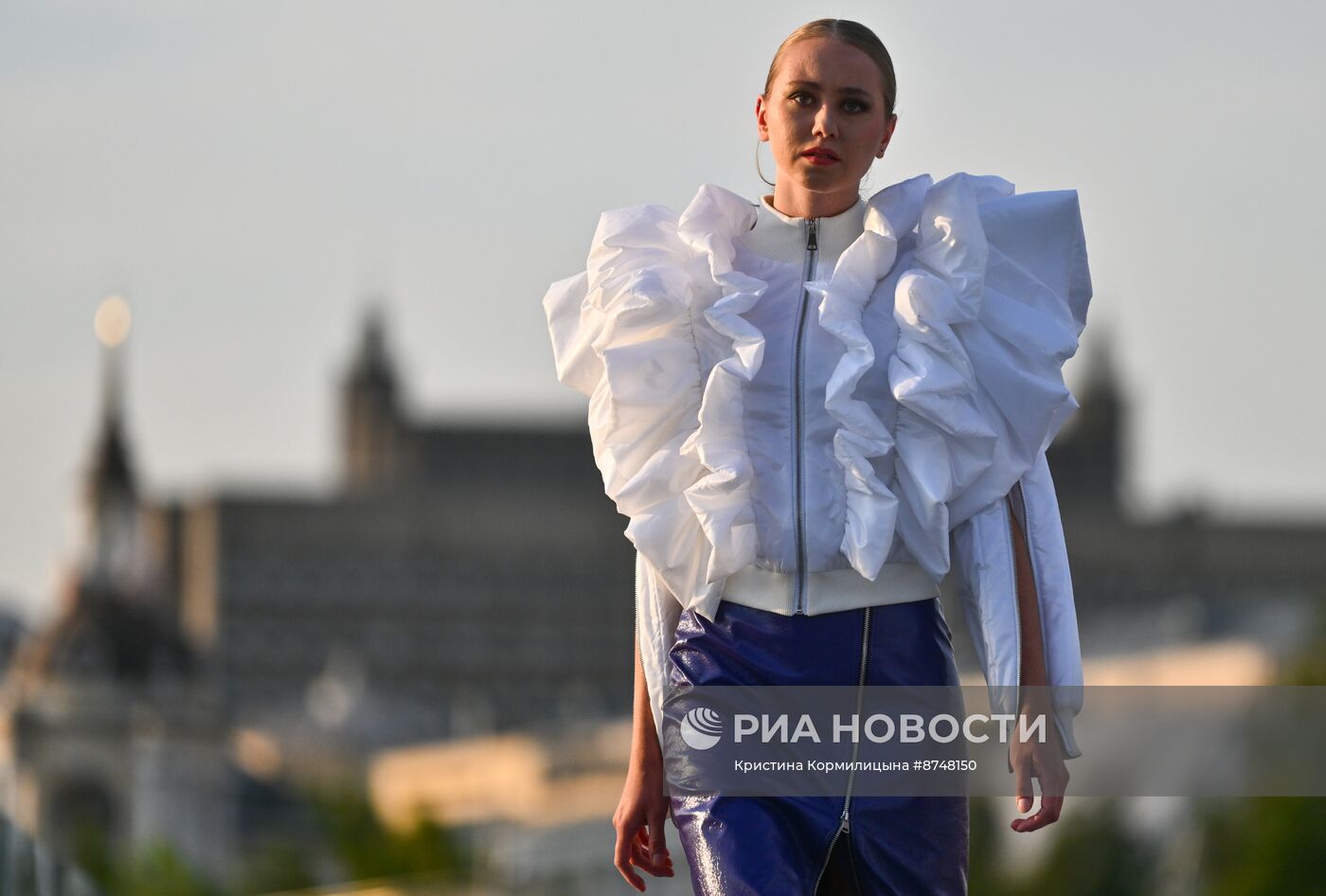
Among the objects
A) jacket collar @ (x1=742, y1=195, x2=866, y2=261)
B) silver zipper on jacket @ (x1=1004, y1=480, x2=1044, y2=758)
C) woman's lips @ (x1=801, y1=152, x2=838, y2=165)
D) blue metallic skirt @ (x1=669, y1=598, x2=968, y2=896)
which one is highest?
woman's lips @ (x1=801, y1=152, x2=838, y2=165)

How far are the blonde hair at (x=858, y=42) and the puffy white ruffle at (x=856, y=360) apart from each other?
0.50 feet

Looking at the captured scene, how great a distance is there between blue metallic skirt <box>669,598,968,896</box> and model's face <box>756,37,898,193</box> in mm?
593

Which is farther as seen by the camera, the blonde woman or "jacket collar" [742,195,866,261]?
"jacket collar" [742,195,866,261]

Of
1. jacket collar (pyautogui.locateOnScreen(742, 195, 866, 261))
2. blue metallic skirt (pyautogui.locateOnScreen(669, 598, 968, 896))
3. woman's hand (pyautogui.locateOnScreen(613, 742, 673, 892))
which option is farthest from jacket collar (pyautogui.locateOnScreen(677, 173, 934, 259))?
woman's hand (pyautogui.locateOnScreen(613, 742, 673, 892))

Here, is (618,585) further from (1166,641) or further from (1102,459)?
(1166,641)

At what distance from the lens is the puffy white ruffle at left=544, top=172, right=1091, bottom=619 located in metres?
4.77

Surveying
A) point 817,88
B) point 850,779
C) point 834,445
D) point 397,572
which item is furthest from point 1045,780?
point 397,572

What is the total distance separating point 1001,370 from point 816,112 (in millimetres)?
418

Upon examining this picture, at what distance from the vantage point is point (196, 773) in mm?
119250

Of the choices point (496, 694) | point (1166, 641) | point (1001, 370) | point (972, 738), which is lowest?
point (496, 694)

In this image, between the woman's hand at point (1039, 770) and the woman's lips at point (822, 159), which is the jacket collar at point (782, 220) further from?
the woman's hand at point (1039, 770)

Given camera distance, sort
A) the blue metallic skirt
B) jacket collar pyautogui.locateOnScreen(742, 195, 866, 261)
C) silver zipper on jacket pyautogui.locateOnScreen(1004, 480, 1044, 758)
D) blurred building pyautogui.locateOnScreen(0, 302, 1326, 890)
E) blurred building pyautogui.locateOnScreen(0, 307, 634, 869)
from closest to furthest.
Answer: the blue metallic skirt, silver zipper on jacket pyautogui.locateOnScreen(1004, 480, 1044, 758), jacket collar pyautogui.locateOnScreen(742, 195, 866, 261), blurred building pyautogui.locateOnScreen(0, 307, 634, 869), blurred building pyautogui.locateOnScreen(0, 302, 1326, 890)

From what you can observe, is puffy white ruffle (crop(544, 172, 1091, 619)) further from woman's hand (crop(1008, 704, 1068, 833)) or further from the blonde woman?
woman's hand (crop(1008, 704, 1068, 833))

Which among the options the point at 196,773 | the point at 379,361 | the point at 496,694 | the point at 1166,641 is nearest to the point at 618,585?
the point at 496,694
